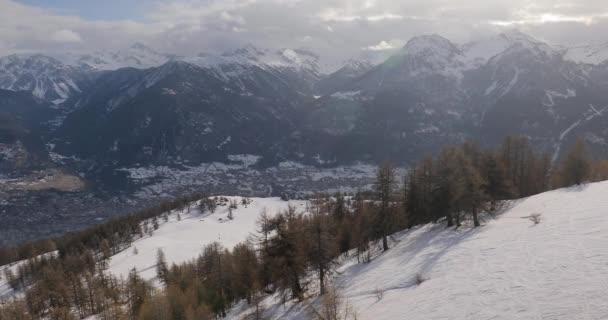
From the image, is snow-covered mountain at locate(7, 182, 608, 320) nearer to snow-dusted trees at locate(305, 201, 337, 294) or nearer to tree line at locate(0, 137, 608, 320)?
tree line at locate(0, 137, 608, 320)

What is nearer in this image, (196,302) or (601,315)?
(601,315)

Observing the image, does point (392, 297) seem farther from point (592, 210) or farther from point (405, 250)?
point (592, 210)

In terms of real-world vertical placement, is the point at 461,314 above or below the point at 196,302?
above

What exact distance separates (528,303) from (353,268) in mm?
35610

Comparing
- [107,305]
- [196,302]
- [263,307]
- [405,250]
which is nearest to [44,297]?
[107,305]

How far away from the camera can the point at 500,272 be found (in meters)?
37.0

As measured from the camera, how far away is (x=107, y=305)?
91125 millimetres

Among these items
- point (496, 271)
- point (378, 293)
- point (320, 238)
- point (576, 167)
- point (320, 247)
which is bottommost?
point (378, 293)

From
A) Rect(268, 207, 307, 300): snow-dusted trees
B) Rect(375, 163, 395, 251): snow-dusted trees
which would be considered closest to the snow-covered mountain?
Rect(268, 207, 307, 300): snow-dusted trees

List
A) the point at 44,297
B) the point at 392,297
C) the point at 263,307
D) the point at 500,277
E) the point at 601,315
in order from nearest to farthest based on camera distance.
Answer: the point at 601,315 → the point at 500,277 → the point at 392,297 → the point at 263,307 → the point at 44,297

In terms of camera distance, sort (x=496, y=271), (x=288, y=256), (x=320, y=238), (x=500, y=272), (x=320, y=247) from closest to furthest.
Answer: (x=500, y=272) < (x=496, y=271) < (x=288, y=256) < (x=320, y=247) < (x=320, y=238)

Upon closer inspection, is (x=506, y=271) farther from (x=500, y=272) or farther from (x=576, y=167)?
(x=576, y=167)

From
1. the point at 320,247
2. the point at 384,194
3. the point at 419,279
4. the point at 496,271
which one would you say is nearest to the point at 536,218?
the point at 496,271

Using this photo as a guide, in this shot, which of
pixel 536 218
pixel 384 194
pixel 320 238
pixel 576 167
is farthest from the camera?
pixel 576 167
